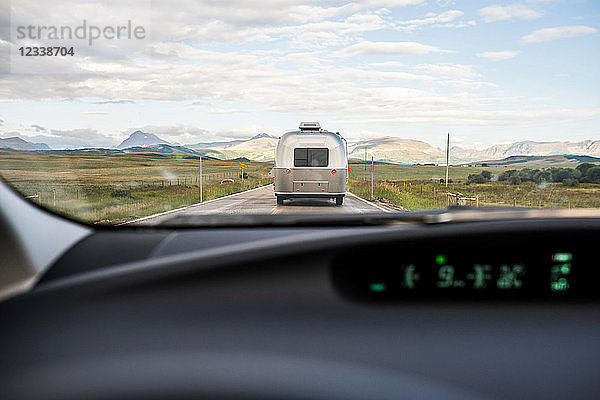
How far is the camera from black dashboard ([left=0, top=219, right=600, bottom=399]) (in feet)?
5.73

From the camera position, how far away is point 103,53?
2.19 meters

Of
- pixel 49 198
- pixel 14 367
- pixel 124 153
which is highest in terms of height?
pixel 124 153

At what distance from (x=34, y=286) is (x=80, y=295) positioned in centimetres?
18

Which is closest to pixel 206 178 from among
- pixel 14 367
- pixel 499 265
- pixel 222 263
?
pixel 222 263

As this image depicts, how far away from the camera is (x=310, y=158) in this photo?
3570 millimetres

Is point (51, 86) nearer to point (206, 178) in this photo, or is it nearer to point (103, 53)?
point (103, 53)

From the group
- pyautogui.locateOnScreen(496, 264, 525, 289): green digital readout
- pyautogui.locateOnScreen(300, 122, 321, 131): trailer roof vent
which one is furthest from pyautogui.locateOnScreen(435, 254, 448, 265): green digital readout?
pyautogui.locateOnScreen(300, 122, 321, 131): trailer roof vent

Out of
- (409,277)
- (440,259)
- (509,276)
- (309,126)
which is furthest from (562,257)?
(309,126)

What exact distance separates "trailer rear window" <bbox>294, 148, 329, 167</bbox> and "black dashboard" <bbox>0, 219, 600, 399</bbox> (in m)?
1.53

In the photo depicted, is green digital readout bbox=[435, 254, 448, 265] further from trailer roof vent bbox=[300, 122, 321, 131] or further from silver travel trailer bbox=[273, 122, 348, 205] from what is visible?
silver travel trailer bbox=[273, 122, 348, 205]

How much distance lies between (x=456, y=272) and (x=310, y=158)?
181cm

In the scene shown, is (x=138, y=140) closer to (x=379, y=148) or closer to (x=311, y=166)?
(x=379, y=148)

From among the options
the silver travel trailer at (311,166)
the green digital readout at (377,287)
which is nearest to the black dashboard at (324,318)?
the green digital readout at (377,287)

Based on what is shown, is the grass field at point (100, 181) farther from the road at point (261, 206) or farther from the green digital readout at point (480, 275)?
the green digital readout at point (480, 275)
